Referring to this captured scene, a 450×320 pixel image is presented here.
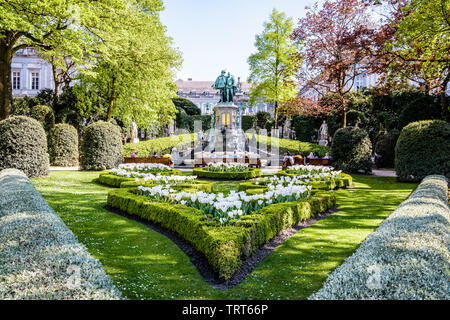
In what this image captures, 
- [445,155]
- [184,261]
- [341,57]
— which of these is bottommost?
[184,261]

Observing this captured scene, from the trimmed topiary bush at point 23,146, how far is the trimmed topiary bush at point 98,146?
344 centimetres

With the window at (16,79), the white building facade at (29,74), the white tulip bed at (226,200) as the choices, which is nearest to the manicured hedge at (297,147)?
the white tulip bed at (226,200)

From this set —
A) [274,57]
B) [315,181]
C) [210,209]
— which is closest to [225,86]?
[274,57]

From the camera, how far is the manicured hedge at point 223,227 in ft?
13.4

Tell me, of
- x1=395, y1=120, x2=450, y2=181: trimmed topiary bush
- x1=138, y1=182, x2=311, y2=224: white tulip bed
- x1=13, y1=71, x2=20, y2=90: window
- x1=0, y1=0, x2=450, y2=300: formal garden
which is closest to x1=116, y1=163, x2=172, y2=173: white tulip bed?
x1=0, y1=0, x2=450, y2=300: formal garden

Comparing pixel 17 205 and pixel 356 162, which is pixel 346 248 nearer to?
pixel 17 205

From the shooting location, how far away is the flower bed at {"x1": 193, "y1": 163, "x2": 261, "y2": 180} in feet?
46.4

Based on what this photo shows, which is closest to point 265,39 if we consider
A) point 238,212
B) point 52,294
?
point 238,212

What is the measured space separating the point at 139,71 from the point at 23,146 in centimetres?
950

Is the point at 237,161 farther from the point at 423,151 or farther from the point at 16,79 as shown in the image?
the point at 16,79

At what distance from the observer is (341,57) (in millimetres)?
19703

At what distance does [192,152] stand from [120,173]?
14440mm

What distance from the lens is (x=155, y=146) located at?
23750 millimetres

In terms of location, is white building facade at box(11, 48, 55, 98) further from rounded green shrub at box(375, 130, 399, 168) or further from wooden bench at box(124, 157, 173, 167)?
rounded green shrub at box(375, 130, 399, 168)
